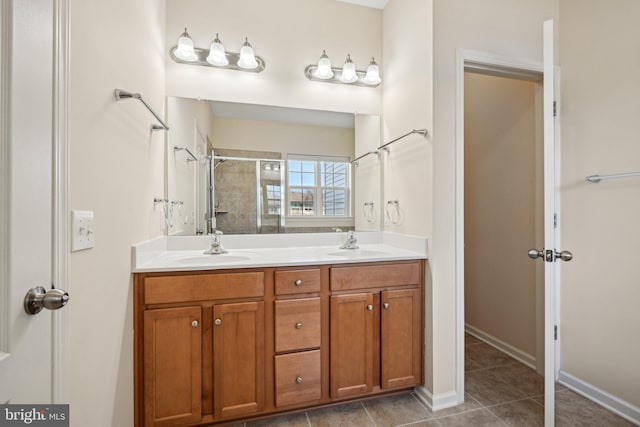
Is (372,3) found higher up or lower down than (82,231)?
higher up

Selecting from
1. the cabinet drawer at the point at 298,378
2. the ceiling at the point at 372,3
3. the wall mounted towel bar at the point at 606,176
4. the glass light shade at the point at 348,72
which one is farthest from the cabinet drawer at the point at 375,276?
the ceiling at the point at 372,3

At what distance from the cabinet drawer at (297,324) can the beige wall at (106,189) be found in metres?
0.70

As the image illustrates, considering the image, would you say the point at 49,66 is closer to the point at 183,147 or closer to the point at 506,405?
the point at 183,147

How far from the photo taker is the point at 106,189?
1076mm

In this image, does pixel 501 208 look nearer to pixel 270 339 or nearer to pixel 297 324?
pixel 297 324

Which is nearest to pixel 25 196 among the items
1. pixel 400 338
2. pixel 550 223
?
pixel 400 338

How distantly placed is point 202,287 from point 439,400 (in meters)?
1.50

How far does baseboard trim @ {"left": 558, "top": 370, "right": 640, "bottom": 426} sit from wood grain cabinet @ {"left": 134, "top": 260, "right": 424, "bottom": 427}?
1.00 m

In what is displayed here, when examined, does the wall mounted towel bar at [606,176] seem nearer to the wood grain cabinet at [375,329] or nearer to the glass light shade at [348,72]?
the wood grain cabinet at [375,329]

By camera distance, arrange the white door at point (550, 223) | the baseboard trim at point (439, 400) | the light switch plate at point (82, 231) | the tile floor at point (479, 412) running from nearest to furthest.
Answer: the light switch plate at point (82, 231), the white door at point (550, 223), the tile floor at point (479, 412), the baseboard trim at point (439, 400)

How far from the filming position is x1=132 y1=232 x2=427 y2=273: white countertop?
1440 millimetres

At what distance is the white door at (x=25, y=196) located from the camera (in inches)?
21.7

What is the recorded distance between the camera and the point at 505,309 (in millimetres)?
2334

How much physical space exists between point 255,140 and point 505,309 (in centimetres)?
243
